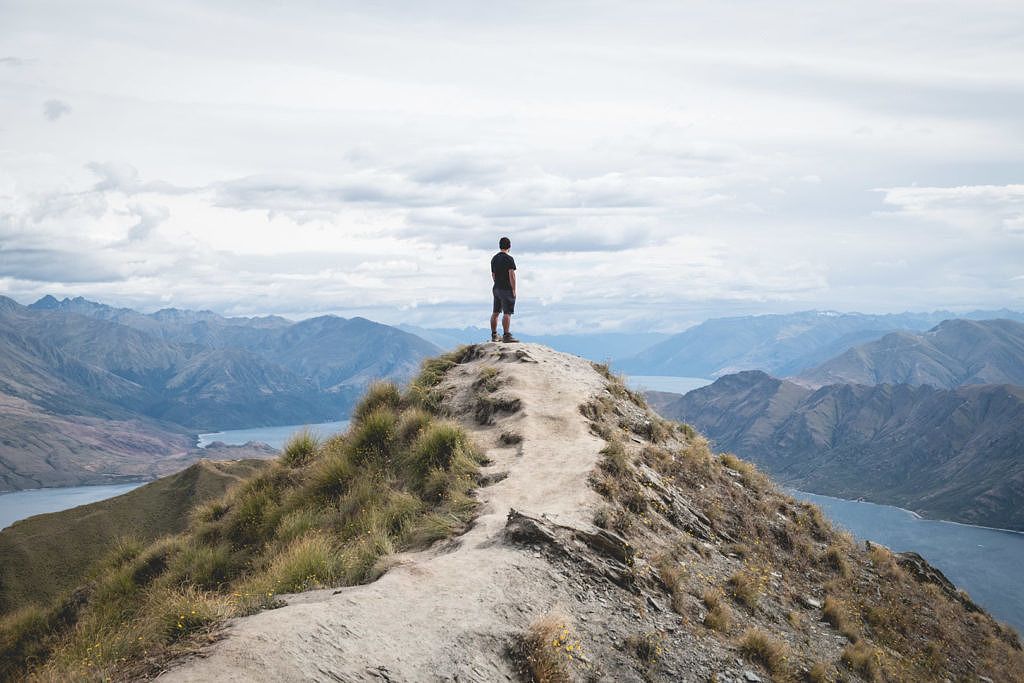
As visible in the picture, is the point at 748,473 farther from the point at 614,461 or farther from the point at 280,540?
the point at 280,540

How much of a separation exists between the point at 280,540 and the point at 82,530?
86.8 meters

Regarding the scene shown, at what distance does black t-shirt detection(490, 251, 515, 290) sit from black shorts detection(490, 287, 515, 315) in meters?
0.23

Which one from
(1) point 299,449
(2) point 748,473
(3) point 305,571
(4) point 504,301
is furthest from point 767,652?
(4) point 504,301

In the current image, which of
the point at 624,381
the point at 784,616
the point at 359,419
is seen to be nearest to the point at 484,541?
the point at 784,616

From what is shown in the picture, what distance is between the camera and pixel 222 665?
7.23 meters

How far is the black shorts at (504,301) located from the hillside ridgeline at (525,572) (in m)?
1.67

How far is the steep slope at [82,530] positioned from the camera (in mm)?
74000

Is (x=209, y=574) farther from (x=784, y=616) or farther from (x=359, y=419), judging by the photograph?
(x=784, y=616)

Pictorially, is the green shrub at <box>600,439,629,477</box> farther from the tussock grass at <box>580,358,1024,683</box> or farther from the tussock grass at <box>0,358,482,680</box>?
the tussock grass at <box>0,358,482,680</box>

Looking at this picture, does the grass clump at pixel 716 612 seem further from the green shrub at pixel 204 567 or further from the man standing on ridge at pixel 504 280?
the man standing on ridge at pixel 504 280

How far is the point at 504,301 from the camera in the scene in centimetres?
2558

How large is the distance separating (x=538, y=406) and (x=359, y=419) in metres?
5.75

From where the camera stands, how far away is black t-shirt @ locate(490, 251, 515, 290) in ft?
81.3

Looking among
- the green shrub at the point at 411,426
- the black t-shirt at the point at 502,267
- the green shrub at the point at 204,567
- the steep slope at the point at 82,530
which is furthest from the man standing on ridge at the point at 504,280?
the steep slope at the point at 82,530
